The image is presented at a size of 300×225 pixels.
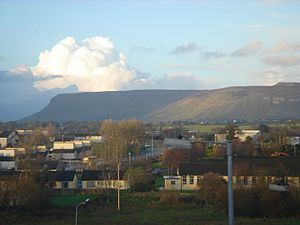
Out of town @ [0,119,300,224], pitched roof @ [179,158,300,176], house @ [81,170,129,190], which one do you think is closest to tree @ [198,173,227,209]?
town @ [0,119,300,224]

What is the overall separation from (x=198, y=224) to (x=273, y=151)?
24.4m

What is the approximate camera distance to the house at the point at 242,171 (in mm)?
28234

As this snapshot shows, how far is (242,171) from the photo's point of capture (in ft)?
98.0

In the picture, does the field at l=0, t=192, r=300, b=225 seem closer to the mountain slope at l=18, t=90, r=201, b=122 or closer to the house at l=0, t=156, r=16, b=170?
the house at l=0, t=156, r=16, b=170

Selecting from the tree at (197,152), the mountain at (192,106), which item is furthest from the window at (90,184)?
the mountain at (192,106)

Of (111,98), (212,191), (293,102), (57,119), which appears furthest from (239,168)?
(111,98)

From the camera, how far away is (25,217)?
2148 cm

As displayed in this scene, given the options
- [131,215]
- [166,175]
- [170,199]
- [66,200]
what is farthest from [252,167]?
[131,215]

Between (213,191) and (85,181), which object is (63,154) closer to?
(85,181)

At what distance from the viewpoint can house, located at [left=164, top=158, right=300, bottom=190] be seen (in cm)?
2823

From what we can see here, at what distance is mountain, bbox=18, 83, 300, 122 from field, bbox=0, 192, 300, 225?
10503 centimetres

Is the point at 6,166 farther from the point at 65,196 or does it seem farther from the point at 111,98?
the point at 111,98

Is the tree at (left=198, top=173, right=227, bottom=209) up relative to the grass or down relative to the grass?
up

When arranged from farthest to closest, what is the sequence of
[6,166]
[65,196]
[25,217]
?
1. [6,166]
2. [65,196]
3. [25,217]
